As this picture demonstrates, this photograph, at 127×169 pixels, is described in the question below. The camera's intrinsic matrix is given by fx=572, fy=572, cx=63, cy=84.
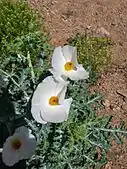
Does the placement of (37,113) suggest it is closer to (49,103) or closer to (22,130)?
(49,103)

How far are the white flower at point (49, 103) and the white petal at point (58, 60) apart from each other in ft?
0.47

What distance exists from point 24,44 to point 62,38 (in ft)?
1.86

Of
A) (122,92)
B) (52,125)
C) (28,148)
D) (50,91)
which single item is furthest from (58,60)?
(122,92)

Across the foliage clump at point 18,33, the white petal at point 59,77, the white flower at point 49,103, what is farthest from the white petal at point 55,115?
the foliage clump at point 18,33

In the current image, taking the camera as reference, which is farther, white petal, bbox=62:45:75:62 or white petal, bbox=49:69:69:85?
white petal, bbox=62:45:75:62

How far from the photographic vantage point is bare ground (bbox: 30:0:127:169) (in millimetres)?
3781

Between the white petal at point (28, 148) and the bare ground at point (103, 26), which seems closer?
the white petal at point (28, 148)

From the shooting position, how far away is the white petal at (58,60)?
2785 millimetres

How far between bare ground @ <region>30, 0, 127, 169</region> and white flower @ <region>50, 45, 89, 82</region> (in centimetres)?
94

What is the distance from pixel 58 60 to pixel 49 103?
0.82ft

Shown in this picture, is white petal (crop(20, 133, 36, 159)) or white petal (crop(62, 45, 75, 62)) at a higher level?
white petal (crop(62, 45, 75, 62))

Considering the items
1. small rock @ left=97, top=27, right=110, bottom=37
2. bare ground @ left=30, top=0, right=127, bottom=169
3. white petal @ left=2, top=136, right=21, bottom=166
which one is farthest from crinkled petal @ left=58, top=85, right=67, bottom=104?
small rock @ left=97, top=27, right=110, bottom=37

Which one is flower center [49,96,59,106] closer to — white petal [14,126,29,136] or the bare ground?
white petal [14,126,29,136]

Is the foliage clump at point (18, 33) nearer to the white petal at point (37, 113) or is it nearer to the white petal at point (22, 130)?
the white petal at point (22, 130)
